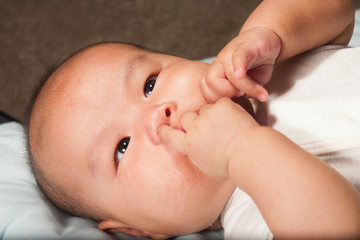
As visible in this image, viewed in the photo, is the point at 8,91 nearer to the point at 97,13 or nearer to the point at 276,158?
the point at 97,13

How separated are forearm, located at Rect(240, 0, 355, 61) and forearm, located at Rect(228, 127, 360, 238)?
271mm

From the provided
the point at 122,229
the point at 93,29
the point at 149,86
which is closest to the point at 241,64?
the point at 149,86

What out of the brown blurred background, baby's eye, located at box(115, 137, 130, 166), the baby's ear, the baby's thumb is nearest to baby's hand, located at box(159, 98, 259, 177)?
the baby's thumb

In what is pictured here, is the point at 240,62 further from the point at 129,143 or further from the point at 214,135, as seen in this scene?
the point at 129,143

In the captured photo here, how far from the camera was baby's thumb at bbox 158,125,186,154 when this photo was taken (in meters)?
0.70

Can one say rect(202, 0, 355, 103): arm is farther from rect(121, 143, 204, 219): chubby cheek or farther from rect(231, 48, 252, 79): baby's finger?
rect(121, 143, 204, 219): chubby cheek

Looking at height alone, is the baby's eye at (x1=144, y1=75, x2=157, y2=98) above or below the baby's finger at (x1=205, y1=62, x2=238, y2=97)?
below

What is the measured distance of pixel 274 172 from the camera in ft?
2.03

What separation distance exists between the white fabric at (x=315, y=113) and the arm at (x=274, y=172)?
0.10 meters

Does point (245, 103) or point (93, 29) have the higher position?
point (245, 103)

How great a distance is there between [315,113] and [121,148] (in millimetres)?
417

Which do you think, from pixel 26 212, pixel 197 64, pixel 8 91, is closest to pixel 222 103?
pixel 197 64

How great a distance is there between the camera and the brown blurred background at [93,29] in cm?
185

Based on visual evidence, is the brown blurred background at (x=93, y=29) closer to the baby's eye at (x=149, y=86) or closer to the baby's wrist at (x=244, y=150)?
the baby's eye at (x=149, y=86)
